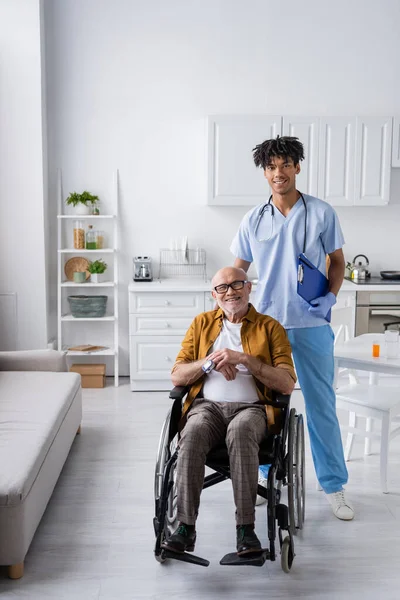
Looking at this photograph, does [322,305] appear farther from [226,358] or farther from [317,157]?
[317,157]

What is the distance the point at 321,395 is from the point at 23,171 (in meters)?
2.97

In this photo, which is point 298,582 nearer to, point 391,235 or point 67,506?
point 67,506

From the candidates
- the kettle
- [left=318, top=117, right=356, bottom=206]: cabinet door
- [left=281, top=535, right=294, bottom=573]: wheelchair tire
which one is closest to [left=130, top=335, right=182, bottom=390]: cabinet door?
the kettle

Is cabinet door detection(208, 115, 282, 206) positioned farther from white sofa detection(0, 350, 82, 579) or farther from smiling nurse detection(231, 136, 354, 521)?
smiling nurse detection(231, 136, 354, 521)

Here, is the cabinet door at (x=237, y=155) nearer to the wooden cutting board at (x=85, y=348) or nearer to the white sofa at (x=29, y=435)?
the wooden cutting board at (x=85, y=348)

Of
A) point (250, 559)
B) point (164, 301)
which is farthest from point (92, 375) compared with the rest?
point (250, 559)

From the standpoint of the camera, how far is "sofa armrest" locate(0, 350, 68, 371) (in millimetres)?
4004

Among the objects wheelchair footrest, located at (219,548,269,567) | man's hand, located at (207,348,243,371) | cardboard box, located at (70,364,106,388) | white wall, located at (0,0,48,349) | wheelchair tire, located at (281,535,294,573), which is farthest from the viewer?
cardboard box, located at (70,364,106,388)

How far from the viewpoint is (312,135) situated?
4.95 metres

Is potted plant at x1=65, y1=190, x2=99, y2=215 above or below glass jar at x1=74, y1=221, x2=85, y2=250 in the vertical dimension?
above

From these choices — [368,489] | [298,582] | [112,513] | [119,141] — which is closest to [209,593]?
[298,582]

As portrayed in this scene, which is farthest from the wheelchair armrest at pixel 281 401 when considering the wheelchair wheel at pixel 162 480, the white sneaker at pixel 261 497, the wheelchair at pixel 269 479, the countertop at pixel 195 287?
the countertop at pixel 195 287

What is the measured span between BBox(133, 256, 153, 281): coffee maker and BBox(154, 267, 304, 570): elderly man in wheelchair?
2336mm

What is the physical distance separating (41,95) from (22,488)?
3.28m
